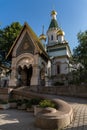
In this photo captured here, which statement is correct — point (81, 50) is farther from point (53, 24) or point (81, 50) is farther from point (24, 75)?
point (53, 24)

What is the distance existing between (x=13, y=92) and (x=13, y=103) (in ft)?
12.0

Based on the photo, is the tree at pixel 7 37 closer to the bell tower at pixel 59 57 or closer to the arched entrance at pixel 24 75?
the arched entrance at pixel 24 75

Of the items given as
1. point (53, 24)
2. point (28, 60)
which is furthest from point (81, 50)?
point (53, 24)

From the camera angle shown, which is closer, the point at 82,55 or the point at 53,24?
the point at 82,55

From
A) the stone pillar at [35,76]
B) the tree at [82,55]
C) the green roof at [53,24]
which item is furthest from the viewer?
the green roof at [53,24]

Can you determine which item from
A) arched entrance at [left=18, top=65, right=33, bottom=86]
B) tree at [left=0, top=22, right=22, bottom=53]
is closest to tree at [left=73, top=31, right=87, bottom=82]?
arched entrance at [left=18, top=65, right=33, bottom=86]

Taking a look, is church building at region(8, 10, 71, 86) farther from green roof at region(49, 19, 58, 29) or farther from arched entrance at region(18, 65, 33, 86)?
green roof at region(49, 19, 58, 29)

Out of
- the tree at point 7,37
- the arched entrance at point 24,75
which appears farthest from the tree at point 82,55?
the tree at point 7,37

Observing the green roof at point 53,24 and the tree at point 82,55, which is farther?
the green roof at point 53,24

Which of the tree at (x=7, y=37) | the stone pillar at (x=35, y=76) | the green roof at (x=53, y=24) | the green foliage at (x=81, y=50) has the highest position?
the green roof at (x=53, y=24)

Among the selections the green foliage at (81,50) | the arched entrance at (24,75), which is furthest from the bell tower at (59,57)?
the green foliage at (81,50)

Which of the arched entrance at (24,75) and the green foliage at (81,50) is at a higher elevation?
the green foliage at (81,50)

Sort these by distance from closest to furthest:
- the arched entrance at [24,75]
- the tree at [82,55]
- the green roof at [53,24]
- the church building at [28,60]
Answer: the tree at [82,55] < the church building at [28,60] < the arched entrance at [24,75] < the green roof at [53,24]

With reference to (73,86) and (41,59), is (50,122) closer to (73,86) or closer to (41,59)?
(73,86)
